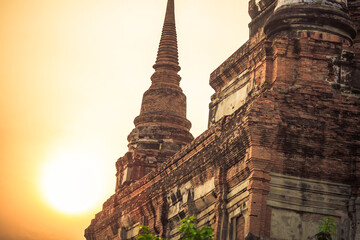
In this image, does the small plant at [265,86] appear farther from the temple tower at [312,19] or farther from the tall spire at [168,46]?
the tall spire at [168,46]

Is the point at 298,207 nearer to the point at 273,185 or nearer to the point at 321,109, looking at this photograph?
the point at 273,185

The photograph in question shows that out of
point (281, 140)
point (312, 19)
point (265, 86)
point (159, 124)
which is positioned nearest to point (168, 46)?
point (159, 124)

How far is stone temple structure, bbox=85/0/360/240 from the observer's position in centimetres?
2122

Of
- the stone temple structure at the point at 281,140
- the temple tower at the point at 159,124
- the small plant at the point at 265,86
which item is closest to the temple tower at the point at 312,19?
the stone temple structure at the point at 281,140

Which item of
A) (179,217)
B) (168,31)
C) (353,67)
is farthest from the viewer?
(168,31)

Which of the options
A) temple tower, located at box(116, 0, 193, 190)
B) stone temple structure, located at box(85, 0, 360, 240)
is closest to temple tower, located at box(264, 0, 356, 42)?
stone temple structure, located at box(85, 0, 360, 240)

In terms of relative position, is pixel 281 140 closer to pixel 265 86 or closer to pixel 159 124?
pixel 265 86

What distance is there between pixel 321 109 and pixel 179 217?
233 inches

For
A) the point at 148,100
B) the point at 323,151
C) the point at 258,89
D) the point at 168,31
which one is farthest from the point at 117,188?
the point at 323,151

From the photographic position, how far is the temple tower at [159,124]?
1348 inches

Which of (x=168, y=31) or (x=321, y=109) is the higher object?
(x=168, y=31)

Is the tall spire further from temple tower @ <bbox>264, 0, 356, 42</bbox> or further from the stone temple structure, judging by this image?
temple tower @ <bbox>264, 0, 356, 42</bbox>

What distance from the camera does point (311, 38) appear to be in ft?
76.0

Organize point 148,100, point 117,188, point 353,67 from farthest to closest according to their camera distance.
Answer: point 148,100 → point 117,188 → point 353,67
